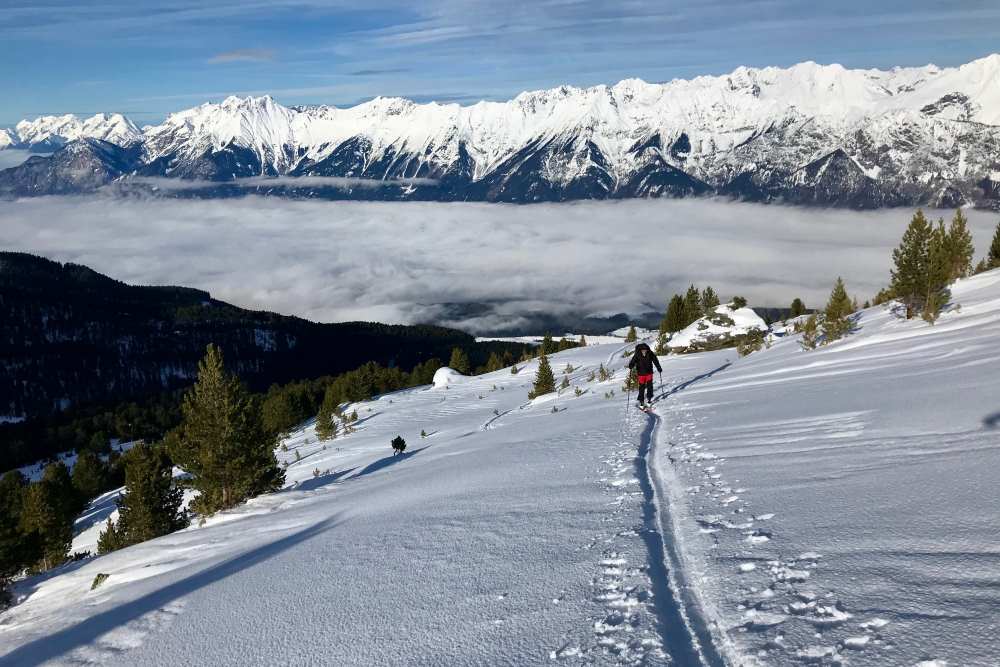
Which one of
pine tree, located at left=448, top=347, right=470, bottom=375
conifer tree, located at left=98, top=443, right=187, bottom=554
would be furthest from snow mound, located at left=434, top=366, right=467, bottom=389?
pine tree, located at left=448, top=347, right=470, bottom=375

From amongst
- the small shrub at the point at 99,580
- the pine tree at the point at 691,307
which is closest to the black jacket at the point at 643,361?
the small shrub at the point at 99,580

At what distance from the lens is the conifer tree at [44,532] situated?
39281 mm

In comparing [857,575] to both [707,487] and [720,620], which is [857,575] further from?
[707,487]

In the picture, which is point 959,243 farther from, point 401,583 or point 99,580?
point 99,580

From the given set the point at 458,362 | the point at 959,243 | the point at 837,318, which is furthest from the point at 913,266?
the point at 458,362

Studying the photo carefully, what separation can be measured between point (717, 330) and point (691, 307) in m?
19.0

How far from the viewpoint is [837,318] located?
26.1 metres

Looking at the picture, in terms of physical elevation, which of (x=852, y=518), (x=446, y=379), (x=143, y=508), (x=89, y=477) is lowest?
(x=89, y=477)

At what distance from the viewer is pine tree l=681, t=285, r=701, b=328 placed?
57.9 metres

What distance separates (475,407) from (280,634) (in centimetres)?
2974

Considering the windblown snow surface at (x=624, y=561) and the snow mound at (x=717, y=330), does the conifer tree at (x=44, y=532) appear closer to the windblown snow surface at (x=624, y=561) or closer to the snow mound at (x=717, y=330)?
the windblown snow surface at (x=624, y=561)

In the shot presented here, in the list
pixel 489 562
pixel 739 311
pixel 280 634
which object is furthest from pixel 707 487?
pixel 739 311

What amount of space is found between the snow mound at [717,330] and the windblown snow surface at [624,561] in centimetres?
2734

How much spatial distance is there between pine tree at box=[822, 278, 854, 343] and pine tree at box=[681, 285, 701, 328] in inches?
1157
